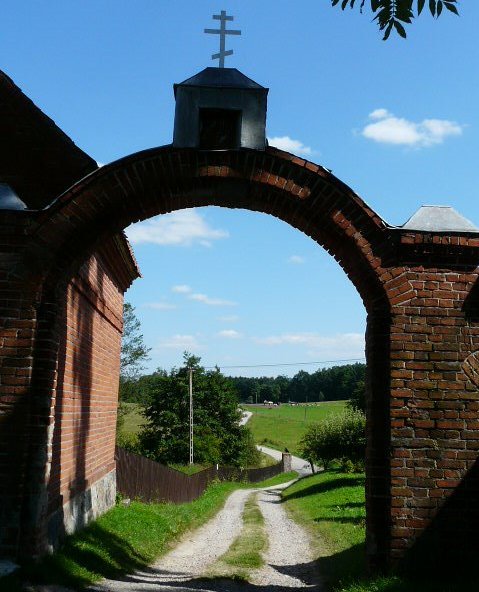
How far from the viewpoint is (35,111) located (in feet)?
24.9

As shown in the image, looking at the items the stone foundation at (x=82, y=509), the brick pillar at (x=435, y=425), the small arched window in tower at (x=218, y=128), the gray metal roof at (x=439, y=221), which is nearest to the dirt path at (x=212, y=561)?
the stone foundation at (x=82, y=509)

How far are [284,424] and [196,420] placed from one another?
4170 cm

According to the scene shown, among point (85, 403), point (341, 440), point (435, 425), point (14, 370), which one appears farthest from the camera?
point (341, 440)

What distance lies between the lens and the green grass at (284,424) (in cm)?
7512

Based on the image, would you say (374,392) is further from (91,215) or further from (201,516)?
(201,516)

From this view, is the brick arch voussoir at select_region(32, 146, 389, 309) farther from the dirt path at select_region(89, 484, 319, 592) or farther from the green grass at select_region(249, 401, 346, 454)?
the green grass at select_region(249, 401, 346, 454)

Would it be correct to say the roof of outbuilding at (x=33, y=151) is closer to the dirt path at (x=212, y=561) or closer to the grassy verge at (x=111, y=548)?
the grassy verge at (x=111, y=548)

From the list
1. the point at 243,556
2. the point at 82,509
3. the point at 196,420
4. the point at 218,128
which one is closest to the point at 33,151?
the point at 218,128

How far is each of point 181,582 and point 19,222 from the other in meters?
4.81

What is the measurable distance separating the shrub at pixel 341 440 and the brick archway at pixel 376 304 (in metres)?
24.7

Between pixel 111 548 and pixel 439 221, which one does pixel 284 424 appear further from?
pixel 439 221

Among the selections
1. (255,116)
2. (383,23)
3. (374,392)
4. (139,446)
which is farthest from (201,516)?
(139,446)

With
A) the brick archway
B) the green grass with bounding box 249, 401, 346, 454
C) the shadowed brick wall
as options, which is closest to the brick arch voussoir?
the brick archway

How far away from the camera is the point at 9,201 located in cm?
663
